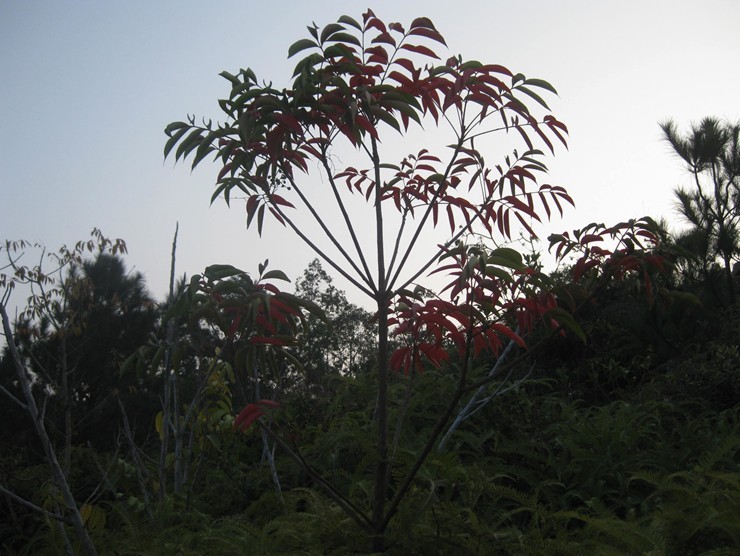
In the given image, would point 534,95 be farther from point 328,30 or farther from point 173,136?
point 173,136

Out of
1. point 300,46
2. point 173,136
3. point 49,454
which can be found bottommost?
point 49,454

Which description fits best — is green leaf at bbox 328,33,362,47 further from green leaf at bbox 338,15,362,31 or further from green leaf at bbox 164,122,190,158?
green leaf at bbox 164,122,190,158

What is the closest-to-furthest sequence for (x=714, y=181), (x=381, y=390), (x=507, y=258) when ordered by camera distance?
(x=507, y=258), (x=381, y=390), (x=714, y=181)

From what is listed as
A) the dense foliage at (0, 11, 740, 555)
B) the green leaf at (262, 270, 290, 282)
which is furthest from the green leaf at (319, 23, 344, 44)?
the green leaf at (262, 270, 290, 282)

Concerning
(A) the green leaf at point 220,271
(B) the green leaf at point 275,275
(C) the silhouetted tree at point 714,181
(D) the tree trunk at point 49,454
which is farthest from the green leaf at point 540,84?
(C) the silhouetted tree at point 714,181

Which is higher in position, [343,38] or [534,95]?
[343,38]

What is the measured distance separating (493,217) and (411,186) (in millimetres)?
374

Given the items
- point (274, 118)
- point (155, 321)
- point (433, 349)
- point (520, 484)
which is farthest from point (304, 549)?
point (155, 321)

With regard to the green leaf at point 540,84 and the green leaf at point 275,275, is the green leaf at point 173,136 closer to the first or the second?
the green leaf at point 275,275

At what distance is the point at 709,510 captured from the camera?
210 cm

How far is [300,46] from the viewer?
7.47 feet

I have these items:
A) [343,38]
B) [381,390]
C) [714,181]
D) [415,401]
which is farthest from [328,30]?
[714,181]

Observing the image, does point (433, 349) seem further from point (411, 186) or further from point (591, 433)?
point (591, 433)

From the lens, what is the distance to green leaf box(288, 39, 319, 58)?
7.41 ft
